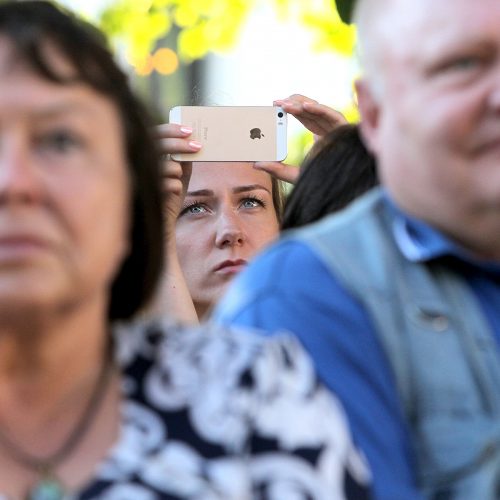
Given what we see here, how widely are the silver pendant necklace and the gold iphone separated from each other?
2232 mm

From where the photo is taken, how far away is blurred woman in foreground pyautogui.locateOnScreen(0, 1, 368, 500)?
186 centimetres

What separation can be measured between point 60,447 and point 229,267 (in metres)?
2.53

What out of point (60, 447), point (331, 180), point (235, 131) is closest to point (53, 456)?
point (60, 447)

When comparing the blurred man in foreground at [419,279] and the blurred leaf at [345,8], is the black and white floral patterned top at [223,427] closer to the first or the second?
the blurred man in foreground at [419,279]

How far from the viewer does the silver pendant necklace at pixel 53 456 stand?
1.86 metres

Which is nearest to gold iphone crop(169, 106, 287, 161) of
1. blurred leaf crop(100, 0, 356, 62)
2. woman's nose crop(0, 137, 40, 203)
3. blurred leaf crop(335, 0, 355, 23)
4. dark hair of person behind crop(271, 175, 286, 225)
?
dark hair of person behind crop(271, 175, 286, 225)

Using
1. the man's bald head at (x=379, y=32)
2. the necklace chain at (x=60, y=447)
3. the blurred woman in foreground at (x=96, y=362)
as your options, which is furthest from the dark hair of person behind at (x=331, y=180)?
the necklace chain at (x=60, y=447)

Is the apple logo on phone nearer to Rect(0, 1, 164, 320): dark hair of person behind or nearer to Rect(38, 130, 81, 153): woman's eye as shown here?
Rect(0, 1, 164, 320): dark hair of person behind

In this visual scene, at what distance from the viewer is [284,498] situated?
1.90 metres

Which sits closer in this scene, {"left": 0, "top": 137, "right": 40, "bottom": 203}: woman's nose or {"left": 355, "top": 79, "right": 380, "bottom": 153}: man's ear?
{"left": 0, "top": 137, "right": 40, "bottom": 203}: woman's nose

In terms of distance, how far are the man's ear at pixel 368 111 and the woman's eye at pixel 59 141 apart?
567mm

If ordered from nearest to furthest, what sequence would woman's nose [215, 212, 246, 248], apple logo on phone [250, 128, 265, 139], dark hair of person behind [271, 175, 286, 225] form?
apple logo on phone [250, 128, 265, 139], woman's nose [215, 212, 246, 248], dark hair of person behind [271, 175, 286, 225]

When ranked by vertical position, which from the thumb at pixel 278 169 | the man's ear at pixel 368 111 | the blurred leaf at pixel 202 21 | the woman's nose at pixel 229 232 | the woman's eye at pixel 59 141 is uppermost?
the blurred leaf at pixel 202 21

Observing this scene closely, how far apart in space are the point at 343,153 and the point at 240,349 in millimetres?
1466
